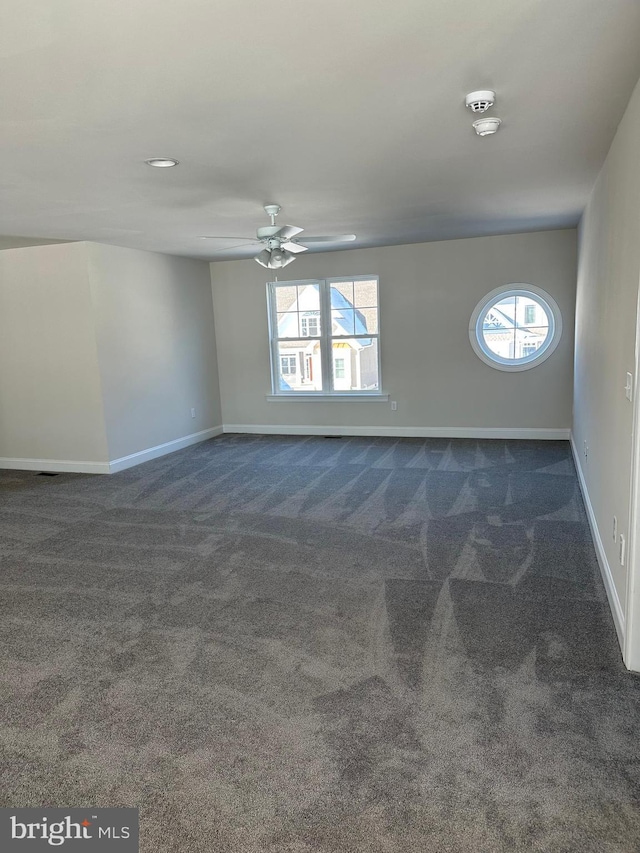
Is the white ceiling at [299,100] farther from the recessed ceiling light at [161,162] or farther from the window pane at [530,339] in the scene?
the window pane at [530,339]

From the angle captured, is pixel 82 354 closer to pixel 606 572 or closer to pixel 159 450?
pixel 159 450

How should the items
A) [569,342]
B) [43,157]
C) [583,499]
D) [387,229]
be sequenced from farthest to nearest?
[569,342], [387,229], [583,499], [43,157]

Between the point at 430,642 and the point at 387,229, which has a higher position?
the point at 387,229

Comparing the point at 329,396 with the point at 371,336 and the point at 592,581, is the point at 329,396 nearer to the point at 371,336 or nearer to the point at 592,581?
the point at 371,336

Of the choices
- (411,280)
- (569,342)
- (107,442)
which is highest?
(411,280)

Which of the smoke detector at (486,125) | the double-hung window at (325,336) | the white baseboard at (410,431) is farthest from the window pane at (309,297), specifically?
the smoke detector at (486,125)

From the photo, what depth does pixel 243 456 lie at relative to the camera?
6.75 m

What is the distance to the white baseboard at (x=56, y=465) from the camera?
6.21 meters

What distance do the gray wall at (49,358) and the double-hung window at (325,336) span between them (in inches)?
103

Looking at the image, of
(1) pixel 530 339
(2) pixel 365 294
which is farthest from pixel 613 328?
(2) pixel 365 294

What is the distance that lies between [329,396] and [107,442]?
2957 millimetres

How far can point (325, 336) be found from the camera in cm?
762

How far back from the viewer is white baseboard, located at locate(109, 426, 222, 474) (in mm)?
6282

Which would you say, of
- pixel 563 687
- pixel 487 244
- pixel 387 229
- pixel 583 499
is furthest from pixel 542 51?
pixel 487 244
